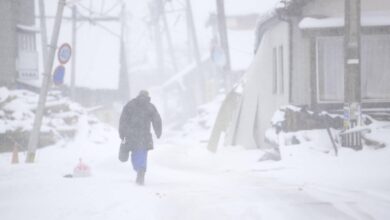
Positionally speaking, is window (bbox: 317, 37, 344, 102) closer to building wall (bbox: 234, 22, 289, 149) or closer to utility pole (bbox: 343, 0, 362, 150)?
building wall (bbox: 234, 22, 289, 149)

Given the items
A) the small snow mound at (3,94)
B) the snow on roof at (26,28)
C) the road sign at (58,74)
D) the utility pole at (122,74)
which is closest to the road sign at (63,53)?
the road sign at (58,74)

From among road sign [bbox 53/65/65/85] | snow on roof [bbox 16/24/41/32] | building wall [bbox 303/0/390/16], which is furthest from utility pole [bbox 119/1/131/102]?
building wall [bbox 303/0/390/16]

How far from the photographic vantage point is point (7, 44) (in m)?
25.1

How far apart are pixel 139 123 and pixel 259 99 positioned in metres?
9.49

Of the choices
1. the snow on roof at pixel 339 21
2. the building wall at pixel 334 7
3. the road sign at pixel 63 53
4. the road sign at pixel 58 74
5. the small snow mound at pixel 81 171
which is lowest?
the small snow mound at pixel 81 171

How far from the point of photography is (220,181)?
1087 cm

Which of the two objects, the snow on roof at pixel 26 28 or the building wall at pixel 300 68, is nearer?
the building wall at pixel 300 68

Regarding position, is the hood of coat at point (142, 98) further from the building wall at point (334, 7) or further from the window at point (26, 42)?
the window at point (26, 42)

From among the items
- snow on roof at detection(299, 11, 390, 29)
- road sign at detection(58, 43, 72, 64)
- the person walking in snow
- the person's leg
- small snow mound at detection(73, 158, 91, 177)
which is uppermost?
snow on roof at detection(299, 11, 390, 29)

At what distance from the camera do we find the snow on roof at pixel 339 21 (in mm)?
14188

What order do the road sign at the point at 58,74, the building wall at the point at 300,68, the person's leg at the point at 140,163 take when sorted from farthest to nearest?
the building wall at the point at 300,68 < the road sign at the point at 58,74 < the person's leg at the point at 140,163

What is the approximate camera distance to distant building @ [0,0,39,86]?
81.6 feet

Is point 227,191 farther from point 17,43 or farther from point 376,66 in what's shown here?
point 17,43

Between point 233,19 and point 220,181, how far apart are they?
4171 centimetres
